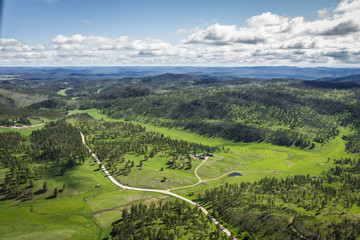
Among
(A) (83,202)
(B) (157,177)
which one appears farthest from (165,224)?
(B) (157,177)

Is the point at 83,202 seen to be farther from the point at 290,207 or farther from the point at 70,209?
the point at 290,207

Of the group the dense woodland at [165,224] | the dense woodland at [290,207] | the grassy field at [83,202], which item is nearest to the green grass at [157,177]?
the grassy field at [83,202]

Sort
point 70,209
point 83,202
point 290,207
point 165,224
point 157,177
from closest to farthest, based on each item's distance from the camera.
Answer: point 165,224
point 70,209
point 290,207
point 83,202
point 157,177

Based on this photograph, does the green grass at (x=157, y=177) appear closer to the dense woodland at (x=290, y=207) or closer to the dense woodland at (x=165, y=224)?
the dense woodland at (x=290, y=207)

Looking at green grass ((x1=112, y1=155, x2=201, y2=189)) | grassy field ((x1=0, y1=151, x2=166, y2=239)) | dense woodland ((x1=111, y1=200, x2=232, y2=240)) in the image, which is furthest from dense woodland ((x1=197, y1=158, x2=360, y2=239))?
grassy field ((x1=0, y1=151, x2=166, y2=239))

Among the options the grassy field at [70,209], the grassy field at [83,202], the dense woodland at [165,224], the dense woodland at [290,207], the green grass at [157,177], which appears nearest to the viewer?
the dense woodland at [165,224]

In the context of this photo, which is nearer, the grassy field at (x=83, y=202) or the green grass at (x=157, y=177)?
the grassy field at (x=83, y=202)

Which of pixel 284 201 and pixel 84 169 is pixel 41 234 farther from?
pixel 284 201

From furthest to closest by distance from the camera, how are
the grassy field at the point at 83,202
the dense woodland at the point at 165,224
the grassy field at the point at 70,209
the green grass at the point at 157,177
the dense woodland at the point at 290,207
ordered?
the green grass at the point at 157,177
the dense woodland at the point at 290,207
the grassy field at the point at 83,202
the grassy field at the point at 70,209
the dense woodland at the point at 165,224

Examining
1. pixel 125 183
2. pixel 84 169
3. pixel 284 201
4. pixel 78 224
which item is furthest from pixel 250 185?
pixel 84 169

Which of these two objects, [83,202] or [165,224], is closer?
[165,224]

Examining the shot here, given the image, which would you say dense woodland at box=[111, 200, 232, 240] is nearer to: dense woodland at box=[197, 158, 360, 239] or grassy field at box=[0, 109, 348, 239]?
grassy field at box=[0, 109, 348, 239]
